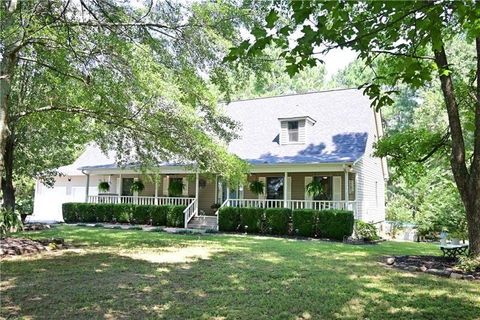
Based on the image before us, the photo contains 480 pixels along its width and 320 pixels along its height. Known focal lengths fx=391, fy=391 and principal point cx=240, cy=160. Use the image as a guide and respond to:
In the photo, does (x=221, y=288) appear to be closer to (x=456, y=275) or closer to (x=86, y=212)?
(x=456, y=275)

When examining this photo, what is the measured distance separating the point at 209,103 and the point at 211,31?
5.97 feet

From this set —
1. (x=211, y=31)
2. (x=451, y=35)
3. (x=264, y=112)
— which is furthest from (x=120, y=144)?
(x=264, y=112)

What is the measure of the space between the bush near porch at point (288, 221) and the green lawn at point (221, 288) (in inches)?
198

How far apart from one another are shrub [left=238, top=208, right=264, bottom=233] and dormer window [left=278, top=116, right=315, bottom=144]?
391 cm

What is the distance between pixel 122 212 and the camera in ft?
63.6

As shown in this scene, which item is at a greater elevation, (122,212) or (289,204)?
(289,204)

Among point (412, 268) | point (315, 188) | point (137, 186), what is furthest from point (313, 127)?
point (412, 268)

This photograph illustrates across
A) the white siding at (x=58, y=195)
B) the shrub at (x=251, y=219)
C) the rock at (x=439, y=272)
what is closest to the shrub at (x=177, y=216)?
the shrub at (x=251, y=219)

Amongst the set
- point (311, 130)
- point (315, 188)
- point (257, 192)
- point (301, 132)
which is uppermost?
point (311, 130)

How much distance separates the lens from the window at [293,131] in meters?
18.2

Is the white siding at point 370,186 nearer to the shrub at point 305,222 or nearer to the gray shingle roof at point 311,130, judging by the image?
the gray shingle roof at point 311,130

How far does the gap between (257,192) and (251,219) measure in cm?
166

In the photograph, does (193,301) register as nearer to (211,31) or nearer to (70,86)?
(211,31)

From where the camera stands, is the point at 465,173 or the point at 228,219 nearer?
the point at 465,173
